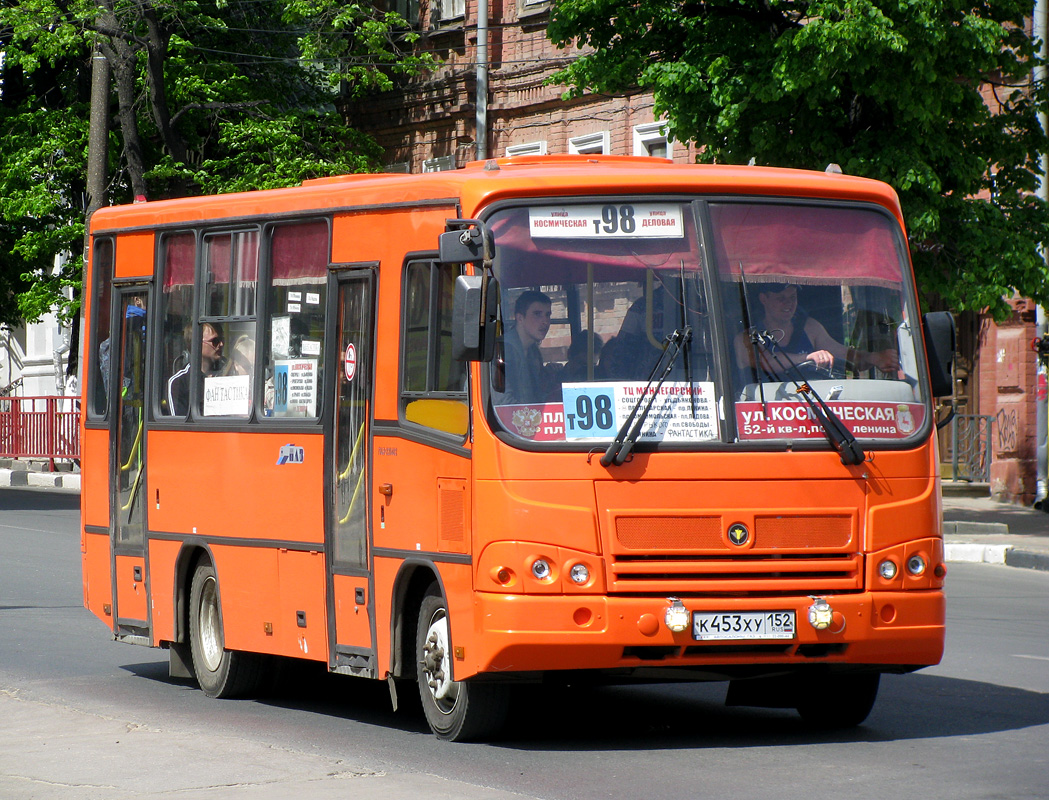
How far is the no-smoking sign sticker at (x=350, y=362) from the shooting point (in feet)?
31.6

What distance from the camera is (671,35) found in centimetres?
2328

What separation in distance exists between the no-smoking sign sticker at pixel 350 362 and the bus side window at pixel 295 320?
11.4 inches

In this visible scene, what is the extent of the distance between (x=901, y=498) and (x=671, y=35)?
15.5 m

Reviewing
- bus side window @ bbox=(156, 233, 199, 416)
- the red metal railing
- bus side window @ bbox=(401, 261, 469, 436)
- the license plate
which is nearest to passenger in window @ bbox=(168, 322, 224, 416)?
bus side window @ bbox=(156, 233, 199, 416)

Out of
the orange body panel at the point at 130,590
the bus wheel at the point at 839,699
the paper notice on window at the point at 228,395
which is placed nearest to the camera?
the bus wheel at the point at 839,699

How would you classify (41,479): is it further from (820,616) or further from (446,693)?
(820,616)

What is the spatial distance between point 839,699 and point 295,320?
3.56m

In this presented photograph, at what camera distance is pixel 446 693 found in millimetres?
8727

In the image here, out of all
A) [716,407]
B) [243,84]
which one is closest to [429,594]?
[716,407]

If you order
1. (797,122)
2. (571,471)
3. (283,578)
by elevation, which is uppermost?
(797,122)

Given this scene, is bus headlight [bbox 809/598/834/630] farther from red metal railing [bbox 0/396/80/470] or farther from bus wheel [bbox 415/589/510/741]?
red metal railing [bbox 0/396/80/470]

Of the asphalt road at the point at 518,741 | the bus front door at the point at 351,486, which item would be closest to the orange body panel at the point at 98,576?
the asphalt road at the point at 518,741

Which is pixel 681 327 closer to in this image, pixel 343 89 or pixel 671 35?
pixel 671 35

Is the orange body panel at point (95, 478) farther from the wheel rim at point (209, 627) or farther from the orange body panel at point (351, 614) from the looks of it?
the orange body panel at point (351, 614)
